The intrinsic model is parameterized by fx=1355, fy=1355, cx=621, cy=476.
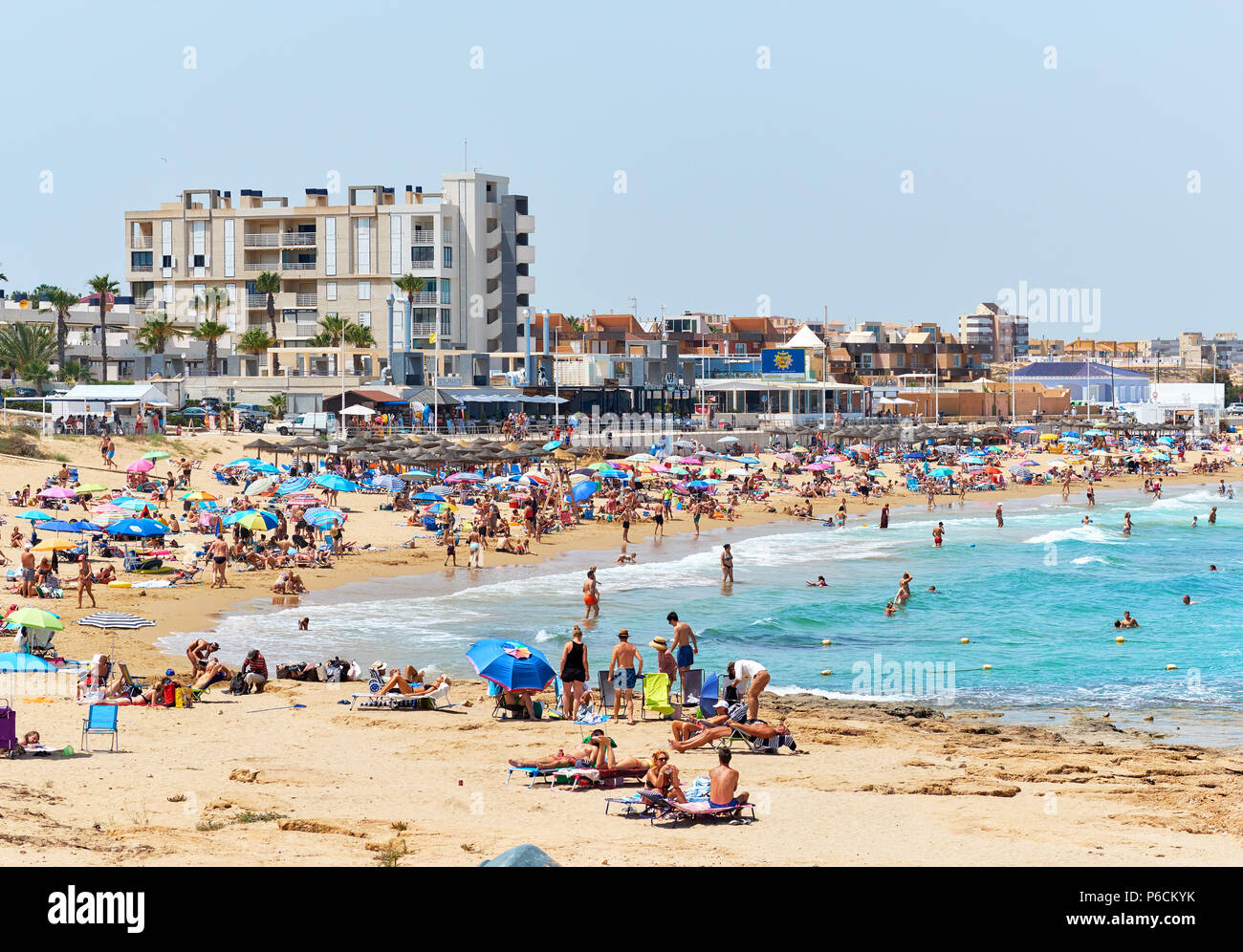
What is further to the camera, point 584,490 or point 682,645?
point 584,490

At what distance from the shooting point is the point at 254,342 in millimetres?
72188

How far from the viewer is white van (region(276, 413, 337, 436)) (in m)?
53.4

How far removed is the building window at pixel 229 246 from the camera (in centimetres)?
8138

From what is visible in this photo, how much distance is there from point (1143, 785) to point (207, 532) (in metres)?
23.2

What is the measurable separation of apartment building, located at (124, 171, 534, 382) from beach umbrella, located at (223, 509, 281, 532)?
49.9 metres

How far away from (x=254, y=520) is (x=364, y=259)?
54.2 metres

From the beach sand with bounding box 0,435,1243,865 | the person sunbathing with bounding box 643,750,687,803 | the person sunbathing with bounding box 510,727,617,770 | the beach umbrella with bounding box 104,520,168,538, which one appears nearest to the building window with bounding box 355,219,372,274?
the beach umbrella with bounding box 104,520,168,538

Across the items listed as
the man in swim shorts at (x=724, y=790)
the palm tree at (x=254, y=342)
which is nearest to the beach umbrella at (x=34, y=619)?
the man in swim shorts at (x=724, y=790)

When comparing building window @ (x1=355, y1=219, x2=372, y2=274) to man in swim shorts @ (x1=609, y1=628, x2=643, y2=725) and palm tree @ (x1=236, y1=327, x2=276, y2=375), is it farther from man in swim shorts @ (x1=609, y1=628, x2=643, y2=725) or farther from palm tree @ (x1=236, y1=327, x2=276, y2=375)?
man in swim shorts @ (x1=609, y1=628, x2=643, y2=725)

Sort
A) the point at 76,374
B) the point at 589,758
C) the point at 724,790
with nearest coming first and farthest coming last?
the point at 724,790 < the point at 589,758 < the point at 76,374

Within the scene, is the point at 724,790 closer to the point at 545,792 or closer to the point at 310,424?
the point at 545,792

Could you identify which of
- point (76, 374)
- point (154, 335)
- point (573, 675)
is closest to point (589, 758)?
point (573, 675)

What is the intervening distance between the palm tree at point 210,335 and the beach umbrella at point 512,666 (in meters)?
58.3

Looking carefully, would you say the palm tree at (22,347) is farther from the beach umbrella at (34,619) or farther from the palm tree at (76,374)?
the beach umbrella at (34,619)
